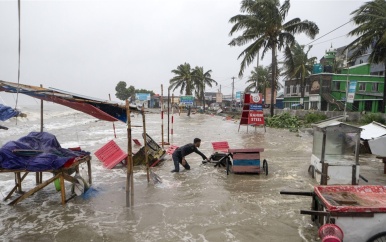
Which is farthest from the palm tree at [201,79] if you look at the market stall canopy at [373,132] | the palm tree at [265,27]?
the market stall canopy at [373,132]

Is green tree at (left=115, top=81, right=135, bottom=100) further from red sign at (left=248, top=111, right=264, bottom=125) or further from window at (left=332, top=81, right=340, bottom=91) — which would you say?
red sign at (left=248, top=111, right=264, bottom=125)

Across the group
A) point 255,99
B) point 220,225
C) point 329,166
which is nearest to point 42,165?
point 220,225

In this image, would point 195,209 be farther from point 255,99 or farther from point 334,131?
point 255,99

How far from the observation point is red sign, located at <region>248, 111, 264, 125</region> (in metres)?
20.9

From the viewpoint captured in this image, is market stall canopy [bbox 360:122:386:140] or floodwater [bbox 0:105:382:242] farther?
market stall canopy [bbox 360:122:386:140]

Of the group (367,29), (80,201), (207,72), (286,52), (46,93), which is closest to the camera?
(46,93)

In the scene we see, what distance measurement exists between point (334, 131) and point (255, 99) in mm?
13813

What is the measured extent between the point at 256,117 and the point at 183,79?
38.3m

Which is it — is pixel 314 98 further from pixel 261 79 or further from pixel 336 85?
pixel 261 79

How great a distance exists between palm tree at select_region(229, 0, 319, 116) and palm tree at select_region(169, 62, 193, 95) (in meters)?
31.4

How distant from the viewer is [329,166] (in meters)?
7.54

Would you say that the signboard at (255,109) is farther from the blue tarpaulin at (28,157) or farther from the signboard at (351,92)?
the blue tarpaulin at (28,157)

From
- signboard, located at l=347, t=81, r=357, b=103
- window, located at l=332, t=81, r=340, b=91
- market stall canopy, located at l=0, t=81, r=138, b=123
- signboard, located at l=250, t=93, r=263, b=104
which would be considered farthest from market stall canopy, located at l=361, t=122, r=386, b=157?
window, located at l=332, t=81, r=340, b=91

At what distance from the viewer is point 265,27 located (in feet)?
80.2
